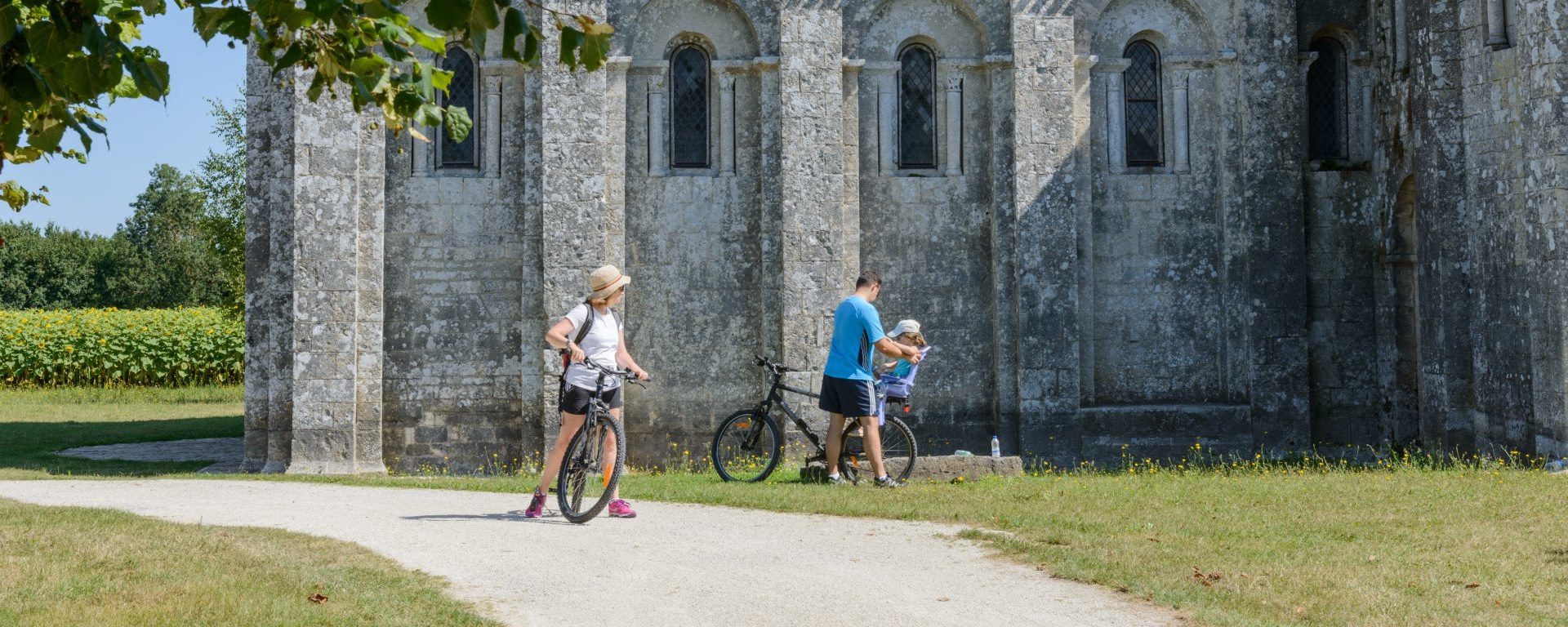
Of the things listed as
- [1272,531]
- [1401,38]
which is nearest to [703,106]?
[1401,38]

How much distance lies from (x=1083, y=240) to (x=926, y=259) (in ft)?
5.90

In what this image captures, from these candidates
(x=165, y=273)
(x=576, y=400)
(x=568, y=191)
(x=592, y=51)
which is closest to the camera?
(x=592, y=51)

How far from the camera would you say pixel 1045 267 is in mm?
15000

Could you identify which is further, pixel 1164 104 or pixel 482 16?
pixel 1164 104

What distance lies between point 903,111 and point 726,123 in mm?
2066

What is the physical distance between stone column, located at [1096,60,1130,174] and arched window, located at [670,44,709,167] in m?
4.60

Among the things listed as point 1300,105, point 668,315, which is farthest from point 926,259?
point 1300,105

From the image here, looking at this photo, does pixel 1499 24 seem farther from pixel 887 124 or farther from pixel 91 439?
pixel 91 439

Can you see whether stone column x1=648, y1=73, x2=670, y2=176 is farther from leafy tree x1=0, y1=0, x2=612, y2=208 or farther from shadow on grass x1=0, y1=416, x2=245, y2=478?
leafy tree x1=0, y1=0, x2=612, y2=208

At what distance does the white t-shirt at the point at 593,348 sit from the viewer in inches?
363

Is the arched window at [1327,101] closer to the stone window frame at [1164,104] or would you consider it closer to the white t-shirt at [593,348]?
the stone window frame at [1164,104]

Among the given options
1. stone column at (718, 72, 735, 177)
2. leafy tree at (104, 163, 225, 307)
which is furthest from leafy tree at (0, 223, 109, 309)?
stone column at (718, 72, 735, 177)

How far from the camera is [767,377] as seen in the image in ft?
50.0

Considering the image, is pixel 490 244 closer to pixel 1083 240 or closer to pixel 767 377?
pixel 767 377
